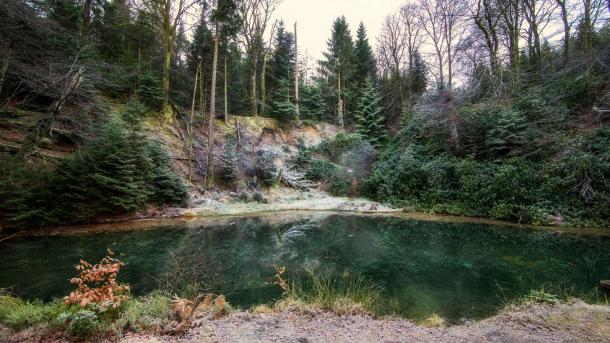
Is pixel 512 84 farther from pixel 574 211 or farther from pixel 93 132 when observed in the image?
pixel 93 132

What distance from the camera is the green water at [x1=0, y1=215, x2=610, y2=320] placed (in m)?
5.26

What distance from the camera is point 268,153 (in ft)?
66.1

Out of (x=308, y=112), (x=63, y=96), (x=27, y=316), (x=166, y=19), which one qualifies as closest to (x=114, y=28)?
(x=166, y=19)

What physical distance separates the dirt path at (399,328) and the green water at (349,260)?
784 mm

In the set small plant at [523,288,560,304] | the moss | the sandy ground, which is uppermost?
the sandy ground

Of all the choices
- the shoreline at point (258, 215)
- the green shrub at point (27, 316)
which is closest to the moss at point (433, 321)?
the green shrub at point (27, 316)

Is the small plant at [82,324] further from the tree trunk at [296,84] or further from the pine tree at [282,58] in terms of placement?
the pine tree at [282,58]

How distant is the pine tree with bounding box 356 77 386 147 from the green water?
13487 millimetres

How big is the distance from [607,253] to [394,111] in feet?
64.3

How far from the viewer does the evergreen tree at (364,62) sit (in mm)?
28188

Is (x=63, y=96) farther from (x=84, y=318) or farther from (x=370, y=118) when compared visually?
(x=370, y=118)

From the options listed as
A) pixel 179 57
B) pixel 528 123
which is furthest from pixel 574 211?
pixel 179 57

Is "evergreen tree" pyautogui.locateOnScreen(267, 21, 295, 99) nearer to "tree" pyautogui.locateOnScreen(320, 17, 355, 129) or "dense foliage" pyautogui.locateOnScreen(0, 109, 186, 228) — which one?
"tree" pyautogui.locateOnScreen(320, 17, 355, 129)

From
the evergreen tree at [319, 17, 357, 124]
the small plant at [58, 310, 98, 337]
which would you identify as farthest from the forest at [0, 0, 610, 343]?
the evergreen tree at [319, 17, 357, 124]
